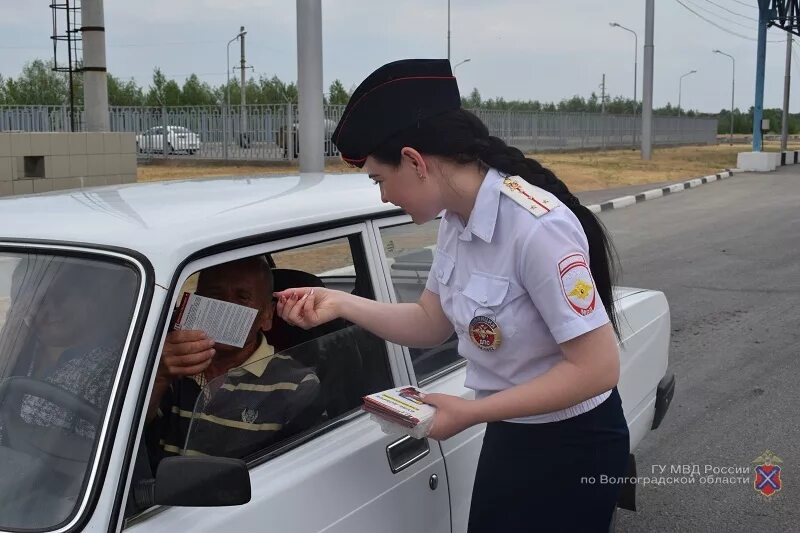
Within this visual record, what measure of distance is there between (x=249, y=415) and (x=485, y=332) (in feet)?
1.89

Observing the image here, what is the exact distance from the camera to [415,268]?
9.39 feet

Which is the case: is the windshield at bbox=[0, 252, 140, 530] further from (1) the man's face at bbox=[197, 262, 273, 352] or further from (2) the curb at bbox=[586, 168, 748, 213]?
(2) the curb at bbox=[586, 168, 748, 213]

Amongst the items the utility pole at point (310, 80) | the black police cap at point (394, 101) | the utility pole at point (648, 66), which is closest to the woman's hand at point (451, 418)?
the black police cap at point (394, 101)

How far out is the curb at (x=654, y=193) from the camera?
58.9 ft

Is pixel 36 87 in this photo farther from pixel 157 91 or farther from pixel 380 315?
pixel 380 315

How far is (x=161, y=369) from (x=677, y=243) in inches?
448

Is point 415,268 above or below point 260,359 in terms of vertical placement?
above

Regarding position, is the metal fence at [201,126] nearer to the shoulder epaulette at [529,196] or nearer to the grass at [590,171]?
the grass at [590,171]

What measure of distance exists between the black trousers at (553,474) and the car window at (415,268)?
0.61 metres

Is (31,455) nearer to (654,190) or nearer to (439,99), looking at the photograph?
(439,99)

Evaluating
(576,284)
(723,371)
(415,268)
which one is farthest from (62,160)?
(576,284)

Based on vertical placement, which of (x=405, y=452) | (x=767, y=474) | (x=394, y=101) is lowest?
(x=767, y=474)

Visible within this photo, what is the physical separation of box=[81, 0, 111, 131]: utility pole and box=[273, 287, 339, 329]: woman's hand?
48.7 ft

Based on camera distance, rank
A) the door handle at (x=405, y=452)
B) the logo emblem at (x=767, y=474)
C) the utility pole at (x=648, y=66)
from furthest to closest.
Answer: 1. the utility pole at (x=648, y=66)
2. the logo emblem at (x=767, y=474)
3. the door handle at (x=405, y=452)
